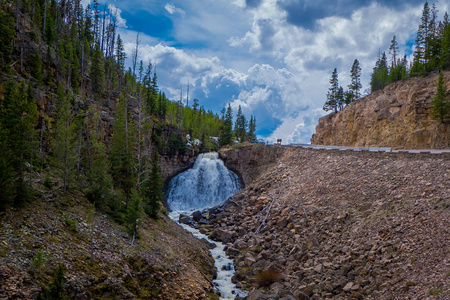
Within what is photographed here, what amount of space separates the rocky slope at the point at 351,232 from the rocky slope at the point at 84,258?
498 cm

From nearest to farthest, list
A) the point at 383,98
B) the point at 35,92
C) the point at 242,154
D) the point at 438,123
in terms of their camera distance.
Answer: the point at 35,92, the point at 438,123, the point at 383,98, the point at 242,154

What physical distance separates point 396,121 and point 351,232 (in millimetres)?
28235

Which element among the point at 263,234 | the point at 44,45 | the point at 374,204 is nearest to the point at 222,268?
the point at 263,234

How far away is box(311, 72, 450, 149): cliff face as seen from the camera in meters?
35.8

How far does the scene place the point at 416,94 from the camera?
127 feet

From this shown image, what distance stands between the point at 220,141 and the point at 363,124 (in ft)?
104

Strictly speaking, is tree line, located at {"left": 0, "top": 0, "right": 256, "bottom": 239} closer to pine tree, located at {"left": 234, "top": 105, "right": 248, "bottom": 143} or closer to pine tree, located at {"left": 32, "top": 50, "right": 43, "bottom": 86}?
pine tree, located at {"left": 32, "top": 50, "right": 43, "bottom": 86}

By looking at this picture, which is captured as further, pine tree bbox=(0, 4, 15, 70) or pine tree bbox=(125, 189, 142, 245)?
pine tree bbox=(0, 4, 15, 70)

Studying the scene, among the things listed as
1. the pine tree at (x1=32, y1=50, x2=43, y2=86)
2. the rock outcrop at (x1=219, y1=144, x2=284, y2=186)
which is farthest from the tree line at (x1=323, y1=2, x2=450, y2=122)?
the pine tree at (x1=32, y1=50, x2=43, y2=86)

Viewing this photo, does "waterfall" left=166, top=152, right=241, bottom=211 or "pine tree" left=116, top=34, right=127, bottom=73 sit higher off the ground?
"pine tree" left=116, top=34, right=127, bottom=73

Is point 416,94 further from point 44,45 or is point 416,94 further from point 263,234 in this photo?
point 44,45

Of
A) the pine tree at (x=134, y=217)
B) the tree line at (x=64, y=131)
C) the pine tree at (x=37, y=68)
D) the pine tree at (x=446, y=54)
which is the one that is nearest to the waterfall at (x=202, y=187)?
the tree line at (x=64, y=131)

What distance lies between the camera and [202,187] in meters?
46.9

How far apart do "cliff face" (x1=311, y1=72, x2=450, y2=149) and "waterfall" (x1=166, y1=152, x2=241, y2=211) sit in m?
22.0
